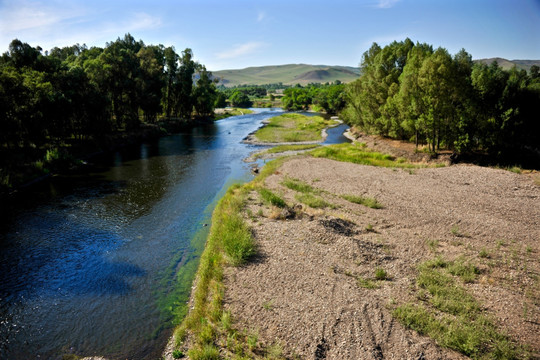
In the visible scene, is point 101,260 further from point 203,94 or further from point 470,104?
point 203,94

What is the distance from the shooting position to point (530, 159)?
4334cm

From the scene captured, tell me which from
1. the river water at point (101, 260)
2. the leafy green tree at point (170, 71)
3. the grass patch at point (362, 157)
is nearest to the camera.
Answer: the river water at point (101, 260)

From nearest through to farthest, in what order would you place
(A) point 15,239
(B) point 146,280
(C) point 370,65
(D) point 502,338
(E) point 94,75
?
(D) point 502,338, (B) point 146,280, (A) point 15,239, (E) point 94,75, (C) point 370,65

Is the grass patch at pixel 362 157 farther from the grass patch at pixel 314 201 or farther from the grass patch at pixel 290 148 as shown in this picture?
the grass patch at pixel 314 201

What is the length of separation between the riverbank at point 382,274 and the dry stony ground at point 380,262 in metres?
0.07

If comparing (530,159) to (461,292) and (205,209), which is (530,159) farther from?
(205,209)

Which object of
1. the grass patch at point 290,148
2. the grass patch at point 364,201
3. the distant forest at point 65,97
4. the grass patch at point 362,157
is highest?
the distant forest at point 65,97

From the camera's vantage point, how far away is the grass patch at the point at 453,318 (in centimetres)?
1327

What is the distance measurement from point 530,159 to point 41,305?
59.2m

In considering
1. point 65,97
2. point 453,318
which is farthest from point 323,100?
point 453,318

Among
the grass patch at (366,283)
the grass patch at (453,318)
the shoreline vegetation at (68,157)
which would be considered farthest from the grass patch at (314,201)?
the shoreline vegetation at (68,157)

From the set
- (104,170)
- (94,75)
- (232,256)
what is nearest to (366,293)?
(232,256)

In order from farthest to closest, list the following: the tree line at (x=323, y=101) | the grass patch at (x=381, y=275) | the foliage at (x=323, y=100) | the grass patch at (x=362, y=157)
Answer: the foliage at (x=323, y=100) < the tree line at (x=323, y=101) < the grass patch at (x=362, y=157) < the grass patch at (x=381, y=275)

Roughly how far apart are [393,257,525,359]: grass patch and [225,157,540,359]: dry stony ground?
1.76 ft
